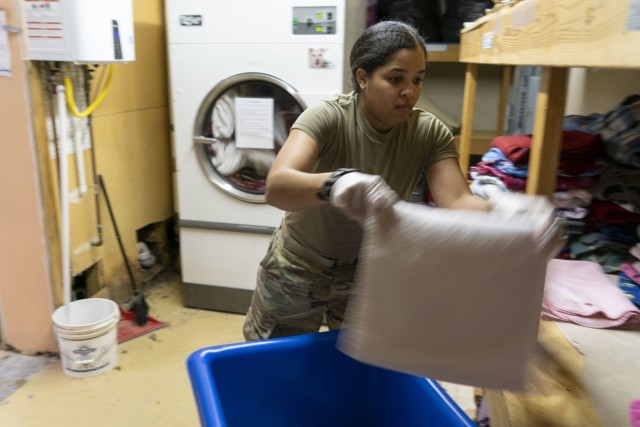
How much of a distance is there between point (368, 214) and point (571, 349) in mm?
696

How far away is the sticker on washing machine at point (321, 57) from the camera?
258 cm

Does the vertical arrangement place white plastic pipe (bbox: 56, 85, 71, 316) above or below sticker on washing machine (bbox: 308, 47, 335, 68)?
below

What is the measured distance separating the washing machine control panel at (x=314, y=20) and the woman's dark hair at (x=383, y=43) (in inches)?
46.3

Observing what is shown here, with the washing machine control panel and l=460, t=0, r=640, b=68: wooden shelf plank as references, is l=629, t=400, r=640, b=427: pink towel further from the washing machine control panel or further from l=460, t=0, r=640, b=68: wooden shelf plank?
the washing machine control panel

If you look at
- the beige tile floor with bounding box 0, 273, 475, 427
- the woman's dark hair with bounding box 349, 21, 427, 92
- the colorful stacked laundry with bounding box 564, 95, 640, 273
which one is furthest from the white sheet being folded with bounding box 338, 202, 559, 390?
the beige tile floor with bounding box 0, 273, 475, 427

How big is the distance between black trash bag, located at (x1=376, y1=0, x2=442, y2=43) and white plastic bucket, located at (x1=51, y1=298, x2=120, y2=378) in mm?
2350

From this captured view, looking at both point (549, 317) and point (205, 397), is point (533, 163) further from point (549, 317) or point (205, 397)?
point (205, 397)

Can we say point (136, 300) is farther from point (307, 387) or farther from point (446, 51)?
point (446, 51)

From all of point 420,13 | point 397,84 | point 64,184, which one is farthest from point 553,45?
point 420,13

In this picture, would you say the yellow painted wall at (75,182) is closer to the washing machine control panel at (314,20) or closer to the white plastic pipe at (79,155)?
the white plastic pipe at (79,155)

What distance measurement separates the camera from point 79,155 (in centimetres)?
253

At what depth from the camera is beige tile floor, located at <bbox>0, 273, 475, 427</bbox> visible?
7.00 feet

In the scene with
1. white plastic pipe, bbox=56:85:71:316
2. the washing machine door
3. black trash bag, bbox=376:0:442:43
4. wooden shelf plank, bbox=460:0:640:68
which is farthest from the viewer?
black trash bag, bbox=376:0:442:43

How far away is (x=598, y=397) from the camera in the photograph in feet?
3.52
